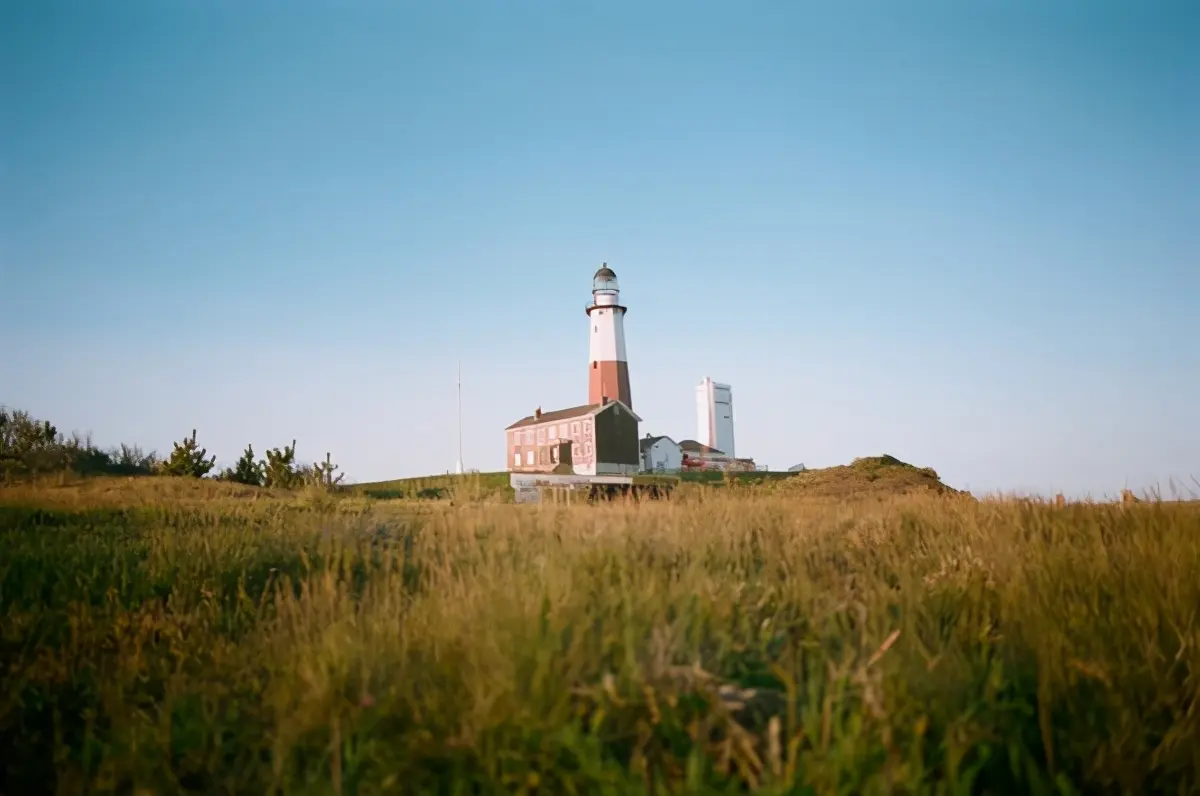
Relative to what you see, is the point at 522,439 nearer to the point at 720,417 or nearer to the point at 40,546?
the point at 720,417

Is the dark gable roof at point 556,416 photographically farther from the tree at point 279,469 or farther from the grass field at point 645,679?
the grass field at point 645,679

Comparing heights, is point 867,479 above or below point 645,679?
above

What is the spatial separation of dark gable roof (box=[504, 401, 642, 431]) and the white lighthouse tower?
5.36ft

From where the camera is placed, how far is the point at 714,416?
64875 mm

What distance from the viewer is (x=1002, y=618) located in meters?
4.71

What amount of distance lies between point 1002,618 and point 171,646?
540 centimetres

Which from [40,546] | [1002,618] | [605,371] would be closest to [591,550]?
[1002,618]

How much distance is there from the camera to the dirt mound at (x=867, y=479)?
17.9 m

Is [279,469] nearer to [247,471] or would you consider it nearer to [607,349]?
[247,471]

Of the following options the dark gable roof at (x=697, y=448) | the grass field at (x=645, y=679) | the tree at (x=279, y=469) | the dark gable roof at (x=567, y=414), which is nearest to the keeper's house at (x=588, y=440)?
the dark gable roof at (x=567, y=414)

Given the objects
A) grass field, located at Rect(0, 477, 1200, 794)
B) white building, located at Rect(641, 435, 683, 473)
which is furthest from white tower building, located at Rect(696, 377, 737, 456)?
grass field, located at Rect(0, 477, 1200, 794)

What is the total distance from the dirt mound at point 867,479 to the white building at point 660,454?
3452 centimetres

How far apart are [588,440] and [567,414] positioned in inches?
162

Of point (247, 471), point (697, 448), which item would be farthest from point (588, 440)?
point (247, 471)
